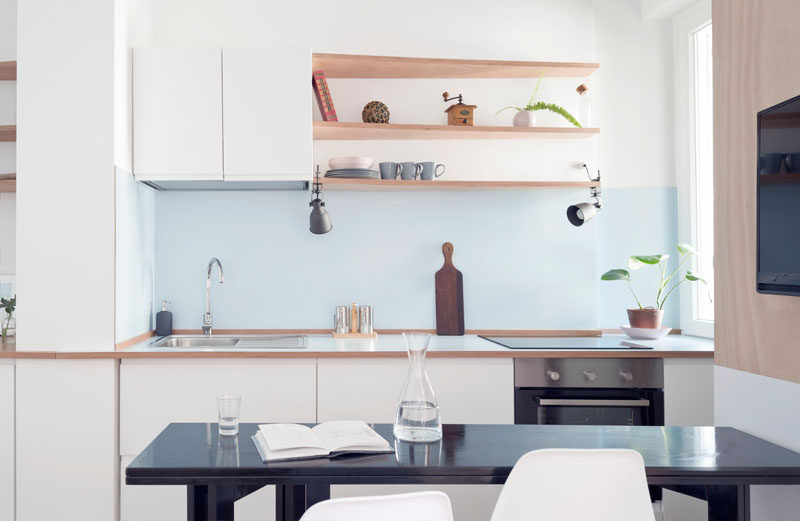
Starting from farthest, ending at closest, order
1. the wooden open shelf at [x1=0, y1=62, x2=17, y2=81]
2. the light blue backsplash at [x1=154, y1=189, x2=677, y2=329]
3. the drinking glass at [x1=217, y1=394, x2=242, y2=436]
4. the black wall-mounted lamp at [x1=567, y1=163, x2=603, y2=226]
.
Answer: the light blue backsplash at [x1=154, y1=189, x2=677, y2=329]
the black wall-mounted lamp at [x1=567, y1=163, x2=603, y2=226]
the wooden open shelf at [x1=0, y1=62, x2=17, y2=81]
the drinking glass at [x1=217, y1=394, x2=242, y2=436]

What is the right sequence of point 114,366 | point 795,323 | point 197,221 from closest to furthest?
point 795,323
point 114,366
point 197,221

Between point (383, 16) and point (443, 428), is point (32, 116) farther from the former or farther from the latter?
point (443, 428)

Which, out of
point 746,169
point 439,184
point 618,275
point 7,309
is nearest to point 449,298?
point 439,184

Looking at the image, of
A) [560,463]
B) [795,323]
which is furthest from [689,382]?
[560,463]

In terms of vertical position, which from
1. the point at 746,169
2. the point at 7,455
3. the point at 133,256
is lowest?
the point at 7,455

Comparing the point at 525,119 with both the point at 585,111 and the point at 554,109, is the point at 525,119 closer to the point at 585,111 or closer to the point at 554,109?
the point at 554,109

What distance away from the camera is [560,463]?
1.23 meters

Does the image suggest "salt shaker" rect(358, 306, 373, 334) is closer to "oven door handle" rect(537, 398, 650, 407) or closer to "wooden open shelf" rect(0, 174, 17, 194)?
"oven door handle" rect(537, 398, 650, 407)

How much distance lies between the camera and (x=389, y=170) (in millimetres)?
3197

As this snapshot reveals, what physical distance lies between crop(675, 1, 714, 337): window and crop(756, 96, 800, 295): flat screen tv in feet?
6.02

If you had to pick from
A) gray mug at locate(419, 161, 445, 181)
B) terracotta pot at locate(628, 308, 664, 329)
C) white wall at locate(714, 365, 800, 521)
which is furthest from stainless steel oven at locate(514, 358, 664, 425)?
gray mug at locate(419, 161, 445, 181)

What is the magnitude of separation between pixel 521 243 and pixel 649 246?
0.69 metres

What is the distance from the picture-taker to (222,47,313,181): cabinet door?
3.00 meters

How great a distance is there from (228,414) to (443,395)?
1334mm
